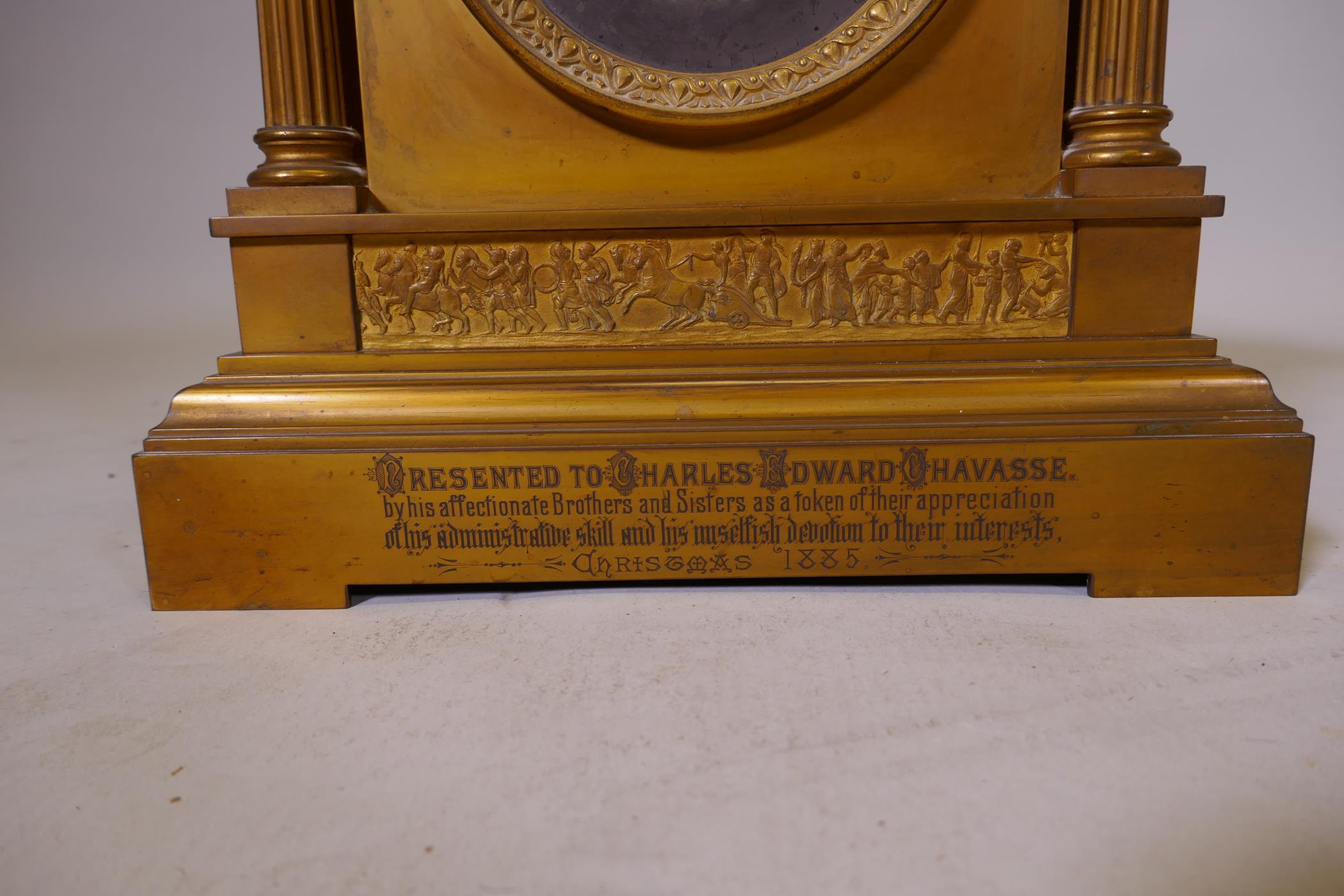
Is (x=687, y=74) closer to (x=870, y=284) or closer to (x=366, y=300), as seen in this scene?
(x=870, y=284)

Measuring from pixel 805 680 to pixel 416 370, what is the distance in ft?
3.51

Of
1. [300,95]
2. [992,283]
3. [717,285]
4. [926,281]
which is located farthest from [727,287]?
[300,95]

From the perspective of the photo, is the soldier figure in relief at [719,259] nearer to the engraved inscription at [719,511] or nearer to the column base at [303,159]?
the engraved inscription at [719,511]

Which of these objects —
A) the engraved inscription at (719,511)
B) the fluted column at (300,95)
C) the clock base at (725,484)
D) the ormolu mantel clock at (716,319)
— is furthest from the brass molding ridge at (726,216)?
the engraved inscription at (719,511)

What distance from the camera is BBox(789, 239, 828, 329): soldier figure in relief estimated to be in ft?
6.45

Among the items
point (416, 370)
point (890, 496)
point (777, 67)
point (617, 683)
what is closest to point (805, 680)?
point (617, 683)

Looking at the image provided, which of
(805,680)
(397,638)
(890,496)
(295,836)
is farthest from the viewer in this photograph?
(890,496)

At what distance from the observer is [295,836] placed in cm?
118

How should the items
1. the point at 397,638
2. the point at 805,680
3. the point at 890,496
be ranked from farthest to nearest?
the point at 890,496 → the point at 397,638 → the point at 805,680

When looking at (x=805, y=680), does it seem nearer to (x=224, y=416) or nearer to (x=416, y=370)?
(x=416, y=370)

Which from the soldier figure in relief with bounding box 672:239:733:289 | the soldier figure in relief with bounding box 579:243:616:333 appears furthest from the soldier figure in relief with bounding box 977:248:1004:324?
the soldier figure in relief with bounding box 579:243:616:333

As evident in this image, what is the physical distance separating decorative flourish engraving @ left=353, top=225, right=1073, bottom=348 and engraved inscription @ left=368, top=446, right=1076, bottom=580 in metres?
0.31

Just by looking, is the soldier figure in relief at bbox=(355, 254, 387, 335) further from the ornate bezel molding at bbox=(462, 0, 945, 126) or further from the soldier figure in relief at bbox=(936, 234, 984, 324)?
the soldier figure in relief at bbox=(936, 234, 984, 324)

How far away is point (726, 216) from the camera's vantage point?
1925 millimetres
